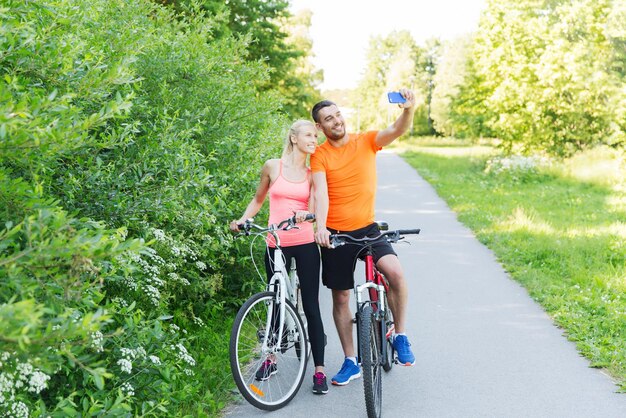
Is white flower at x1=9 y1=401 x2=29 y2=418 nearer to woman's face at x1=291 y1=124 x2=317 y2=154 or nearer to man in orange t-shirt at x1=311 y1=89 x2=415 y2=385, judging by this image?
man in orange t-shirt at x1=311 y1=89 x2=415 y2=385

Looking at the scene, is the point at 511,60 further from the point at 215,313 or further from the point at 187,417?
the point at 187,417

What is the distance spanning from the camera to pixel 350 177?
524 centimetres

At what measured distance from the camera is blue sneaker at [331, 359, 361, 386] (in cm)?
548

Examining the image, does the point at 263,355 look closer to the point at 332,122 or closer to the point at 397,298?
the point at 397,298

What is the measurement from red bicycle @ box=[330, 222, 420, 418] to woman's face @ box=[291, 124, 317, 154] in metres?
0.72

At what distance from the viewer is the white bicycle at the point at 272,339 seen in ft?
16.1

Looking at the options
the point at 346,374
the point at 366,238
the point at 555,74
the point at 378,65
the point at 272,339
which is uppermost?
the point at 378,65

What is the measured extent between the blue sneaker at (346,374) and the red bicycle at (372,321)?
27 centimetres

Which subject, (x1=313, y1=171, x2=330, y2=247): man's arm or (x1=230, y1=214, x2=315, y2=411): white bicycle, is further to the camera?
(x1=313, y1=171, x2=330, y2=247): man's arm

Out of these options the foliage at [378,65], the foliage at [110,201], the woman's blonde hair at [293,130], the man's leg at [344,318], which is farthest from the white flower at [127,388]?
the foliage at [378,65]

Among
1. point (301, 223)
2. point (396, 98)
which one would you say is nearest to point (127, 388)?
point (301, 223)

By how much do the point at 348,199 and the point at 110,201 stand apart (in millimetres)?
1776

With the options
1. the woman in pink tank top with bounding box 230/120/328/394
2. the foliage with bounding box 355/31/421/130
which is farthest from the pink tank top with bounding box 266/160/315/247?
the foliage with bounding box 355/31/421/130

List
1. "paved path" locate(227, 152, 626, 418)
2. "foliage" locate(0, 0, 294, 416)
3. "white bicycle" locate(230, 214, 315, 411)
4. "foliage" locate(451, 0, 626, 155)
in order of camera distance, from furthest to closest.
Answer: "foliage" locate(451, 0, 626, 155) → "paved path" locate(227, 152, 626, 418) → "white bicycle" locate(230, 214, 315, 411) → "foliage" locate(0, 0, 294, 416)
